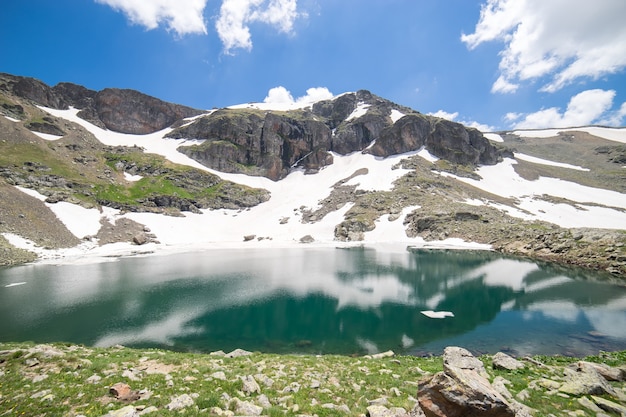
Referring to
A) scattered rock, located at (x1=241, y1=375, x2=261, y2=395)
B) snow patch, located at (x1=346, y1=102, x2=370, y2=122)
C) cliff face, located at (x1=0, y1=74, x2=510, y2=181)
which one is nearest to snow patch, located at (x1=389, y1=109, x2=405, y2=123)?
cliff face, located at (x1=0, y1=74, x2=510, y2=181)

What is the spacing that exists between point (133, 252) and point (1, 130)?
80143 millimetres

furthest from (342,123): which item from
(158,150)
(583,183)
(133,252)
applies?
(133,252)

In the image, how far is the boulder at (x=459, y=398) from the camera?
262 inches

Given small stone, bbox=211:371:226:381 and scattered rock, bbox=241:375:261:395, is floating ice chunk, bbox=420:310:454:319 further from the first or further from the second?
small stone, bbox=211:371:226:381

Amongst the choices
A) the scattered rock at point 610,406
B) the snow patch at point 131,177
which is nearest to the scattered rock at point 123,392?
the scattered rock at point 610,406

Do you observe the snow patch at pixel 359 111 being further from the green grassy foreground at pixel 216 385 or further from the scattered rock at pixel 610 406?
the scattered rock at pixel 610 406

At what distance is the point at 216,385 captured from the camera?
1094 cm

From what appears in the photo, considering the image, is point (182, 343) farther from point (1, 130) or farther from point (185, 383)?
point (1, 130)

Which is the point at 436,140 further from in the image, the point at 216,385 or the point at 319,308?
the point at 216,385

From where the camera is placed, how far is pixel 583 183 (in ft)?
414

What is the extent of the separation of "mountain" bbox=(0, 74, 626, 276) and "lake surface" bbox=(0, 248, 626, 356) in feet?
58.7

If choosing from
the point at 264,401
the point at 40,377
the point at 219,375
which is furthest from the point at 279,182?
the point at 264,401

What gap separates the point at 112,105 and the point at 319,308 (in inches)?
7673

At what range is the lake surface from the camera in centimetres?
2155
